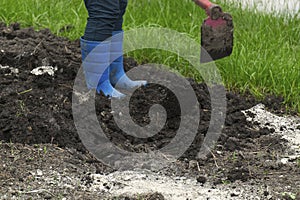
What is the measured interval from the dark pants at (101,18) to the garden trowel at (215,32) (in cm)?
47

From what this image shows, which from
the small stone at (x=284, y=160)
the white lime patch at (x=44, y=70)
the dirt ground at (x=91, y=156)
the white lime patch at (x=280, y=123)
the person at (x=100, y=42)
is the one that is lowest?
the white lime patch at (x=280, y=123)

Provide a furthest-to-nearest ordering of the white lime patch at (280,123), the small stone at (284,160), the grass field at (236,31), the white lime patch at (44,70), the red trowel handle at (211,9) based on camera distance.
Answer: the grass field at (236,31) < the white lime patch at (44,70) < the white lime patch at (280,123) < the red trowel handle at (211,9) < the small stone at (284,160)

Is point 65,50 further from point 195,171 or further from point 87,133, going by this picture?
point 195,171

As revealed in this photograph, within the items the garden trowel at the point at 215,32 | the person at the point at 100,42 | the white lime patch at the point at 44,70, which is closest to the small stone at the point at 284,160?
the garden trowel at the point at 215,32

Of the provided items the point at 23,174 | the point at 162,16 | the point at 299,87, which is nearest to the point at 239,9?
the point at 162,16

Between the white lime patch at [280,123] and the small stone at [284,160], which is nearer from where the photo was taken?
the small stone at [284,160]

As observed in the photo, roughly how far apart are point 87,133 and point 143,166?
1.25 ft

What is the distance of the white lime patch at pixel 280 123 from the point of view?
3710 mm

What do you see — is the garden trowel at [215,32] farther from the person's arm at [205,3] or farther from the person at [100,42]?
the person at [100,42]

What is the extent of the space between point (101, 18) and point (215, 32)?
625mm

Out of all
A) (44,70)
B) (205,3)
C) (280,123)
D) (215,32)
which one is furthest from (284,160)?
(44,70)

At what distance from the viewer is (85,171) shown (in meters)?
3.22

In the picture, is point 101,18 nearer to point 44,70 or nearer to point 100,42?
point 100,42

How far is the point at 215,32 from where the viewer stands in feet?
12.0
